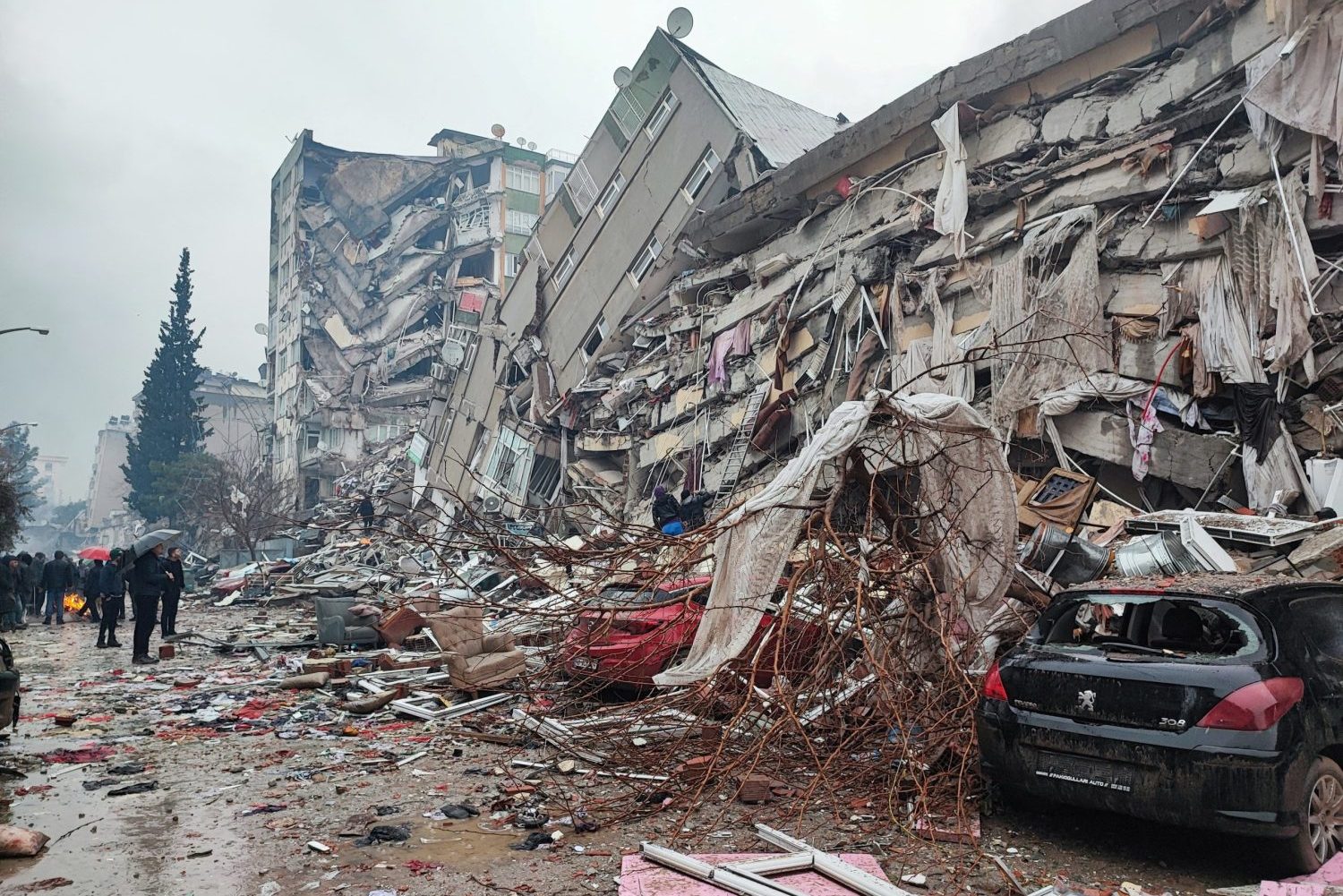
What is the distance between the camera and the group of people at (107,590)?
12.6 meters

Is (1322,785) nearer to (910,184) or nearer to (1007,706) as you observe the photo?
(1007,706)

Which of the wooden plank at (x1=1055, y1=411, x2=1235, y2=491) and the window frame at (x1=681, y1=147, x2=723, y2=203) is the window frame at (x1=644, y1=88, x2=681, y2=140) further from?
the wooden plank at (x1=1055, y1=411, x2=1235, y2=491)

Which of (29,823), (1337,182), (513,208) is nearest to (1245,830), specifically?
(29,823)

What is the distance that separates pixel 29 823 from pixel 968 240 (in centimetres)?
1525

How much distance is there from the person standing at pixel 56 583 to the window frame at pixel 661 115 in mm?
19147

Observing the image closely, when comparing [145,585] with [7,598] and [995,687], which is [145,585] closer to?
[7,598]

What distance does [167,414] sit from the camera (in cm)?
6338

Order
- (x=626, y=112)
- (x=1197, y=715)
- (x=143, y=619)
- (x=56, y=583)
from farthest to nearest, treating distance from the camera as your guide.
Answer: (x=626, y=112)
(x=56, y=583)
(x=143, y=619)
(x=1197, y=715)

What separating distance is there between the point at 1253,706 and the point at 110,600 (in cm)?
1600

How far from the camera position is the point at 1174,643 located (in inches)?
206

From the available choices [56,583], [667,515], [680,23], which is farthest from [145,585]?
[680,23]

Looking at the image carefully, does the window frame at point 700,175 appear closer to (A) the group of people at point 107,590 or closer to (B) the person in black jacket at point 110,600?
(A) the group of people at point 107,590

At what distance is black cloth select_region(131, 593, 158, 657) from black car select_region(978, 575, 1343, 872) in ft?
38.2

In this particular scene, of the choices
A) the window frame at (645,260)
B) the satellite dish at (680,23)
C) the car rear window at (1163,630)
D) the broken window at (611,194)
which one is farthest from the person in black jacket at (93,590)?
the satellite dish at (680,23)
